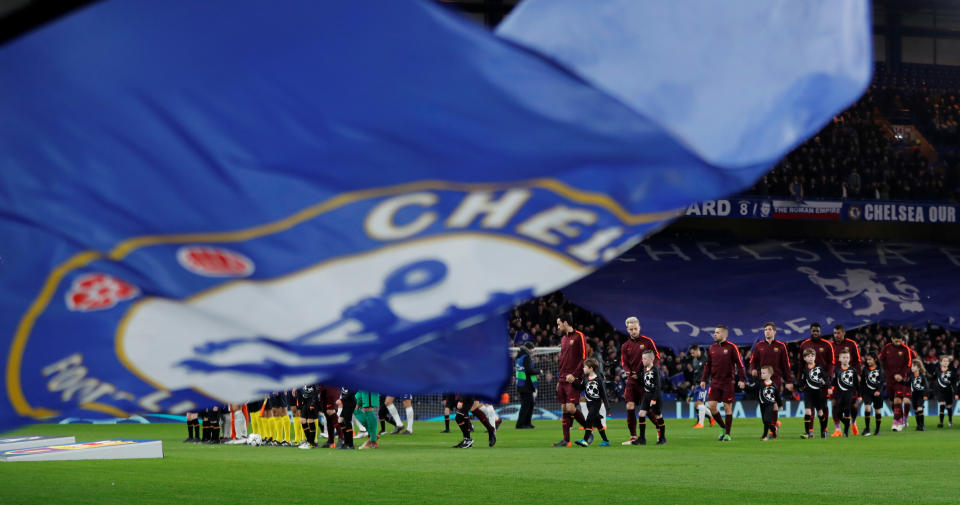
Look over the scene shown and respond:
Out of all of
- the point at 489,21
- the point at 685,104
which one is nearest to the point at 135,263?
the point at 685,104

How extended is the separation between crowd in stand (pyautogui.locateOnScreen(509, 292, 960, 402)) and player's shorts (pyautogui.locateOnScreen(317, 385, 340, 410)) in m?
15.1

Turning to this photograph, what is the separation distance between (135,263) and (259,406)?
71.8ft

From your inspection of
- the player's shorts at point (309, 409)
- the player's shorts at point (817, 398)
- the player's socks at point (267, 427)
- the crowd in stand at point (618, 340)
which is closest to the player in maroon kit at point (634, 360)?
the player's shorts at point (817, 398)

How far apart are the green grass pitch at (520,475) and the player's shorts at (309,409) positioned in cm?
83

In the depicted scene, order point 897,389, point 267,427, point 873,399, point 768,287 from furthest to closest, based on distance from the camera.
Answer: point 768,287, point 897,389, point 873,399, point 267,427

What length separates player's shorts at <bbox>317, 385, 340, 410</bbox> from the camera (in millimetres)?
22125

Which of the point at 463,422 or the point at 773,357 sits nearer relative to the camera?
the point at 463,422

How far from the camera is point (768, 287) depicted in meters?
47.6

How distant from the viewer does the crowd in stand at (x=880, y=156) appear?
48156 mm

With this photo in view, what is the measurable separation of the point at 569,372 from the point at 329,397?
→ 158 inches

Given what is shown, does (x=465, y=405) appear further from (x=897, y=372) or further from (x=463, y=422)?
(x=897, y=372)

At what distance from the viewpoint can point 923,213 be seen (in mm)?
47938

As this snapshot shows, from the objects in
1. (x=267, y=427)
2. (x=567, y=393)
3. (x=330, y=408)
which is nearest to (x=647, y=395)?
(x=567, y=393)

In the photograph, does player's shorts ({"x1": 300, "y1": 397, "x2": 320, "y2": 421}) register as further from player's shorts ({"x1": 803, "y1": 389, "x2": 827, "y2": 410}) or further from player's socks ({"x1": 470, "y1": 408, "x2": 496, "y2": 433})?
player's shorts ({"x1": 803, "y1": 389, "x2": 827, "y2": 410})
